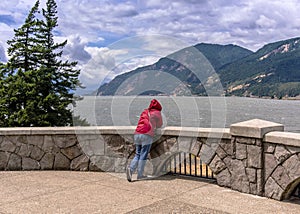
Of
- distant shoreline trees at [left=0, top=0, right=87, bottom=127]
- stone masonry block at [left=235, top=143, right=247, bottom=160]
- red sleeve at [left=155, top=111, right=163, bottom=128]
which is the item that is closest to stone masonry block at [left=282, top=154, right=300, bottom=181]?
stone masonry block at [left=235, top=143, right=247, bottom=160]

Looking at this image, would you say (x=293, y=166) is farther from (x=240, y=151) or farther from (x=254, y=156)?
(x=240, y=151)

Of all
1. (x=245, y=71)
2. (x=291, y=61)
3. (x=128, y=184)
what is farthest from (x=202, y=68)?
(x=291, y=61)

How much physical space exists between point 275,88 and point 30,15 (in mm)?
109023

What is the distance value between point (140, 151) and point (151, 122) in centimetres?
56

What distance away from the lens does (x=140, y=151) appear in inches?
235

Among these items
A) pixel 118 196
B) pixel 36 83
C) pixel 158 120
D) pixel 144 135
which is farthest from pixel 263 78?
pixel 118 196

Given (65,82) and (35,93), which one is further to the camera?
(65,82)

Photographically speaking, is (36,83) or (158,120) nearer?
(158,120)

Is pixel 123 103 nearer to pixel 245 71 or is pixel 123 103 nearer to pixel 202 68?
pixel 202 68

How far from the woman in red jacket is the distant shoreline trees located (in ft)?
55.7

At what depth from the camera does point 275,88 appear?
119875 millimetres

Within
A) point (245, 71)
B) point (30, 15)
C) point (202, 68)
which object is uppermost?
point (245, 71)

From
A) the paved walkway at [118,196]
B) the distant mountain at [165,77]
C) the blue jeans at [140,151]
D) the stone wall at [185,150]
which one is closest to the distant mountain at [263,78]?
→ the distant mountain at [165,77]

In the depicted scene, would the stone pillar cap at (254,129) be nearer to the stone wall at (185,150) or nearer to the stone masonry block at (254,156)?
the stone wall at (185,150)
